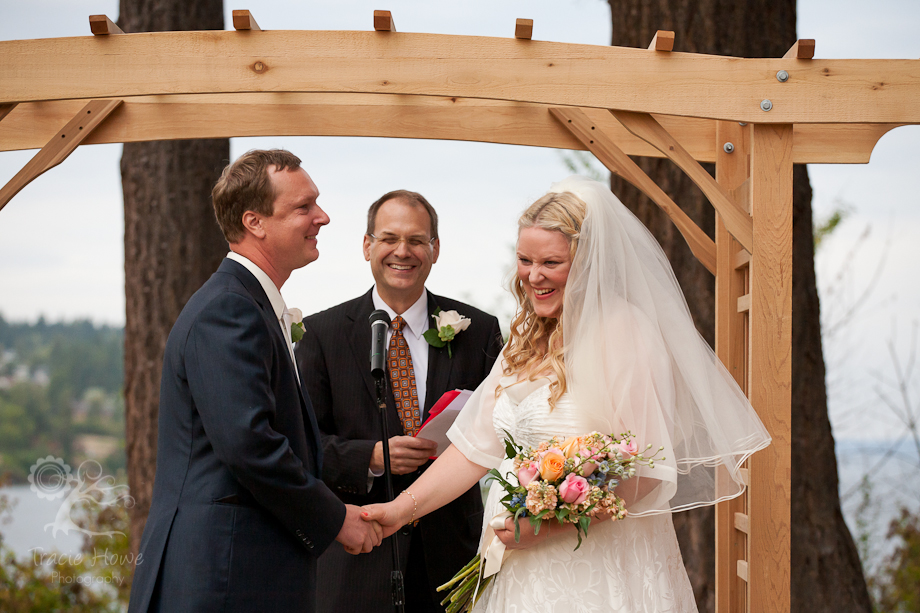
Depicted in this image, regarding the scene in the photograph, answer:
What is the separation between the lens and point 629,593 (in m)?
2.68

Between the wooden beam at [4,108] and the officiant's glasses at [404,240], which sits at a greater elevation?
the wooden beam at [4,108]

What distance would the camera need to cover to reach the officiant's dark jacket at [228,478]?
2.41 metres

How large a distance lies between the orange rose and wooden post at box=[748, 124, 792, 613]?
948mm

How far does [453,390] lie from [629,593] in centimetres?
110

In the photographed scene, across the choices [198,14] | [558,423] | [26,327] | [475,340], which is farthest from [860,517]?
[26,327]

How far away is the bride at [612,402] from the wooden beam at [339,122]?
2.99 ft

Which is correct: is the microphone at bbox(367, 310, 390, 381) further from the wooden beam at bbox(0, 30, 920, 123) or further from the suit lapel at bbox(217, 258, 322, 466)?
the wooden beam at bbox(0, 30, 920, 123)

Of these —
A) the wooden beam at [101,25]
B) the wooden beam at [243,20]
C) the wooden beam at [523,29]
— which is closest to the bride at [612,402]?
the wooden beam at [523,29]

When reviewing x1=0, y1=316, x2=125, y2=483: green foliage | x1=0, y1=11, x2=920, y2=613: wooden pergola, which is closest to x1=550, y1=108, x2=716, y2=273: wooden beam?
x1=0, y1=11, x2=920, y2=613: wooden pergola

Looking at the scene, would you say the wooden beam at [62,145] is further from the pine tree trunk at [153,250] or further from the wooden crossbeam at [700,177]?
the pine tree trunk at [153,250]

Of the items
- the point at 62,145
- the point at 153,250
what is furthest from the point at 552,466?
the point at 153,250

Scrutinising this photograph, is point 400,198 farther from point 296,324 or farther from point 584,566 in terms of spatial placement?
point 584,566

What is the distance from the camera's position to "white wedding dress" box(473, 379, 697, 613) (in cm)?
267

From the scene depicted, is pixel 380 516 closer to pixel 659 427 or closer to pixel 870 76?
pixel 659 427
